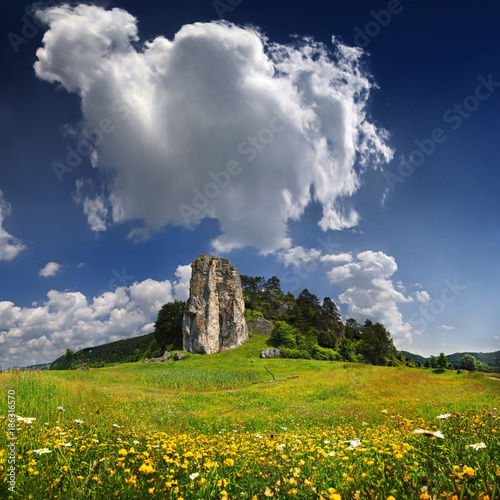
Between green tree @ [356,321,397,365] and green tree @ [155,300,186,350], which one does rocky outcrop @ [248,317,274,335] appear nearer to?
green tree @ [155,300,186,350]

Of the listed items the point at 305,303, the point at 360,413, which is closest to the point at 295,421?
the point at 360,413

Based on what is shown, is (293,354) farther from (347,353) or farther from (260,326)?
(260,326)

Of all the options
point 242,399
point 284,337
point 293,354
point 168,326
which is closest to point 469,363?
point 284,337

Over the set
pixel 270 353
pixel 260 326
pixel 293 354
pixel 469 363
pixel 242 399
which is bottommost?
pixel 469 363

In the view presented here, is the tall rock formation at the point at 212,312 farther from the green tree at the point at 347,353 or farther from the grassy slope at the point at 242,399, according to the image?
the green tree at the point at 347,353

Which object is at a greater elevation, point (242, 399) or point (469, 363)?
point (242, 399)

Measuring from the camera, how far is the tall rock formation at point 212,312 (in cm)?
7384

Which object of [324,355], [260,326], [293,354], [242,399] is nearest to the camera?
[242,399]

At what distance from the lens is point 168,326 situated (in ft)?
282

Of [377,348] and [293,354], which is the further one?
[377,348]

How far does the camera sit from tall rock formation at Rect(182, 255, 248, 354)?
73.8 m

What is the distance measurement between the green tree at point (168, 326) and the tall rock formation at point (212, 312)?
1141 centimetres

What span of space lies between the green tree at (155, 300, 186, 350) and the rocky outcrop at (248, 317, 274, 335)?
68.6 feet

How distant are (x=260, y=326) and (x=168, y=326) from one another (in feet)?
89.4
